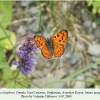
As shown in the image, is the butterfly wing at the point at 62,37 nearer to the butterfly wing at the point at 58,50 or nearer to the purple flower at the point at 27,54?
the butterfly wing at the point at 58,50

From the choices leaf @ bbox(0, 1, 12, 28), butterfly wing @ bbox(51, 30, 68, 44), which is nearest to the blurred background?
leaf @ bbox(0, 1, 12, 28)

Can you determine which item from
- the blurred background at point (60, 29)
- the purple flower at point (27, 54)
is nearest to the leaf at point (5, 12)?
the blurred background at point (60, 29)

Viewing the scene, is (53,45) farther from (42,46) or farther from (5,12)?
(5,12)

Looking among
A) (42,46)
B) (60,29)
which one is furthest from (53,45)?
(60,29)

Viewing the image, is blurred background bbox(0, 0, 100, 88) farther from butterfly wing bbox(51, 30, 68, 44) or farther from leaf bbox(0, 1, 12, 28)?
butterfly wing bbox(51, 30, 68, 44)
